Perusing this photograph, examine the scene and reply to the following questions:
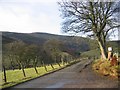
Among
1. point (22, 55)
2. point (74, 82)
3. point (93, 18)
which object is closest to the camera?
point (74, 82)

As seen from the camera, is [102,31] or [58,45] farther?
[58,45]

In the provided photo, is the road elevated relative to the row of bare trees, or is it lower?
lower

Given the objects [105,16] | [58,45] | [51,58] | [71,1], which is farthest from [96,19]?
[58,45]

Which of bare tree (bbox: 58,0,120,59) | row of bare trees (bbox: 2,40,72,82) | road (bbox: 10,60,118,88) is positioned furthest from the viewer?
row of bare trees (bbox: 2,40,72,82)

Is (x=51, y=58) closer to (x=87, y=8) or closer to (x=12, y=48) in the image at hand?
(x=12, y=48)

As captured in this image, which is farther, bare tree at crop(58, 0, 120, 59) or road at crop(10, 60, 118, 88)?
bare tree at crop(58, 0, 120, 59)

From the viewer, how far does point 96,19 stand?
36.3 m

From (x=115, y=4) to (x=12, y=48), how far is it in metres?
29.1

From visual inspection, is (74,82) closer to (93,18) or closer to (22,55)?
(93,18)

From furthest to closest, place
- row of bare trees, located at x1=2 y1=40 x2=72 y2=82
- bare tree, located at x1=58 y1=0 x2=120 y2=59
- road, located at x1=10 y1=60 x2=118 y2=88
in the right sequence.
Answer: row of bare trees, located at x1=2 y1=40 x2=72 y2=82 < bare tree, located at x1=58 y1=0 x2=120 y2=59 < road, located at x1=10 y1=60 x2=118 y2=88

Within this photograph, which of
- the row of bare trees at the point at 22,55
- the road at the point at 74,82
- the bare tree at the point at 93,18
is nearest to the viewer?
the road at the point at 74,82

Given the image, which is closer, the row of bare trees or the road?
the road

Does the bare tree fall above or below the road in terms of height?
above

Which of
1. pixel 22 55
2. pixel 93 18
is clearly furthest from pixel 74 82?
pixel 22 55
